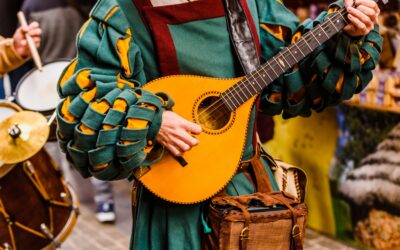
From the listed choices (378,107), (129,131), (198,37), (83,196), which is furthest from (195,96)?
(83,196)

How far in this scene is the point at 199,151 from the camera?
1.96m

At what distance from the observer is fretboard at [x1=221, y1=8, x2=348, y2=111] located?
199 cm

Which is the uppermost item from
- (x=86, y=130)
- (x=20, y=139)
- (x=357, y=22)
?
(x=357, y=22)

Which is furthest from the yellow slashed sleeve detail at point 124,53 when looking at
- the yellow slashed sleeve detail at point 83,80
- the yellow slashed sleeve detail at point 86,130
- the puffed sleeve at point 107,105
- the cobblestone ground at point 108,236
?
the cobblestone ground at point 108,236

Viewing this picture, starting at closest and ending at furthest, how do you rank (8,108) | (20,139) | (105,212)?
(20,139) < (8,108) < (105,212)

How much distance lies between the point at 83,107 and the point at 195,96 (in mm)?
398

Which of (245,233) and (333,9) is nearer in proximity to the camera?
(245,233)

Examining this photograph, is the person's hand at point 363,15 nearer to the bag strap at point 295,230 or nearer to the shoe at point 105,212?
the bag strap at point 295,230

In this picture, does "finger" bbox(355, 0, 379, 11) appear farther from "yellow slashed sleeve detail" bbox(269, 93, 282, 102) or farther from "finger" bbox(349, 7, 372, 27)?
"yellow slashed sleeve detail" bbox(269, 93, 282, 102)

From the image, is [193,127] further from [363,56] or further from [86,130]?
[363,56]

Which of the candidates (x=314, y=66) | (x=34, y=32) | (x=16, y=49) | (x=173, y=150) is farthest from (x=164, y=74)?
(x=16, y=49)

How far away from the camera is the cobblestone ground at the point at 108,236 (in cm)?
446

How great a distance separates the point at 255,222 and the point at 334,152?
2688mm

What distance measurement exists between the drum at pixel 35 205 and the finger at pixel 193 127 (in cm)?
167
